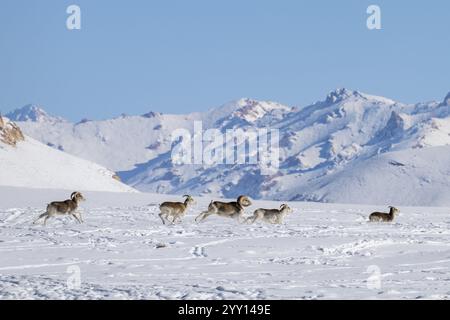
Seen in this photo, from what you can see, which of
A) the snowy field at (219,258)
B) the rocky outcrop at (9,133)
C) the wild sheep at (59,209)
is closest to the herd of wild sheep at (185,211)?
the wild sheep at (59,209)

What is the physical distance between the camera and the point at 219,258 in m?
21.3

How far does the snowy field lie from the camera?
15367 mm

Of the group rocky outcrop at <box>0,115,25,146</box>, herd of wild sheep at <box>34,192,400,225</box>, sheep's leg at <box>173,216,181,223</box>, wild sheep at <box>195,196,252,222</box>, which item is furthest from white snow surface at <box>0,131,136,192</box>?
wild sheep at <box>195,196,252,222</box>

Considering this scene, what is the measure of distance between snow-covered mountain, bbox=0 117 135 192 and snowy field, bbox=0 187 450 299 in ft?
212

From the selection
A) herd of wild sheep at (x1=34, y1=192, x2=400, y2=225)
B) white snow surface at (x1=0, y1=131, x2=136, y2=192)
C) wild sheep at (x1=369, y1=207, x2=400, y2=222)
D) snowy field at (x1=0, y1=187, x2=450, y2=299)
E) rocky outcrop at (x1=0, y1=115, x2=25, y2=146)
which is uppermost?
rocky outcrop at (x1=0, y1=115, x2=25, y2=146)

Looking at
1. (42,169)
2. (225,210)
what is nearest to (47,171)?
(42,169)

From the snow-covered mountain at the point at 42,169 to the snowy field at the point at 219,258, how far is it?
6460 centimetres

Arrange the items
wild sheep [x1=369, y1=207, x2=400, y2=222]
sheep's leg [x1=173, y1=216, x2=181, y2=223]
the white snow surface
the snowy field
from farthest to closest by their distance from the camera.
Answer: the white snow surface → wild sheep [x1=369, y1=207, x2=400, y2=222] → sheep's leg [x1=173, y1=216, x2=181, y2=223] → the snowy field

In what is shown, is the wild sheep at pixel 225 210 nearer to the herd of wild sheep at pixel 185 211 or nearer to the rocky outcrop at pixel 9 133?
the herd of wild sheep at pixel 185 211

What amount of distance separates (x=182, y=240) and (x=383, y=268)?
8.50 metres

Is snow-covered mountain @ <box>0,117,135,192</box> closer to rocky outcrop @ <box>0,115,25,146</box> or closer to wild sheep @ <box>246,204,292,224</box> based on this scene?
rocky outcrop @ <box>0,115,25,146</box>

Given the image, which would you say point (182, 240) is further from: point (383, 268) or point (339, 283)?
point (339, 283)

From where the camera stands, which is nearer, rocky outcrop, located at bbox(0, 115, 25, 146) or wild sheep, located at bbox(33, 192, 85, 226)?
wild sheep, located at bbox(33, 192, 85, 226)
